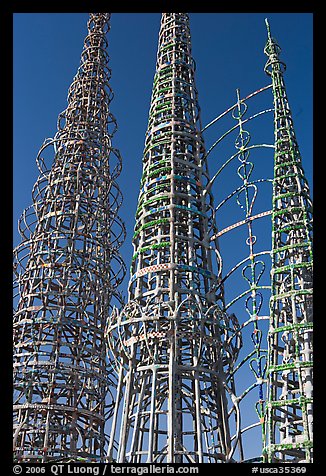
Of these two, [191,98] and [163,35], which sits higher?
[163,35]

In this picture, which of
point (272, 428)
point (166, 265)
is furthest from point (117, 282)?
point (272, 428)

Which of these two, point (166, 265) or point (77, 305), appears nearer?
point (166, 265)

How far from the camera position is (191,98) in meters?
37.6

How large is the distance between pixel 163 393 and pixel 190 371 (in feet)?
10.9

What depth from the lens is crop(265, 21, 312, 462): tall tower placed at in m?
24.1

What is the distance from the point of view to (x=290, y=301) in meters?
28.0

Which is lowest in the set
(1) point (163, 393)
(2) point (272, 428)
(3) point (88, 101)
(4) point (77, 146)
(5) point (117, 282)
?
(2) point (272, 428)

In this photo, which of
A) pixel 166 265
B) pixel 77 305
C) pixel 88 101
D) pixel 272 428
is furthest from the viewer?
pixel 88 101

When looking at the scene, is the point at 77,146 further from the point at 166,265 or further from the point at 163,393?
the point at 163,393

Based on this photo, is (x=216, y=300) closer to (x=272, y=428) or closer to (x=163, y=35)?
(x=272, y=428)

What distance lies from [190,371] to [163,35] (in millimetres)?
24391

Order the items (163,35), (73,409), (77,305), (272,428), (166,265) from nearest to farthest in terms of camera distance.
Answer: (272,428) → (166,265) → (73,409) → (77,305) → (163,35)

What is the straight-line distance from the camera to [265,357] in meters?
27.5

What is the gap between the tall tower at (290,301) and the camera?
24.1m
